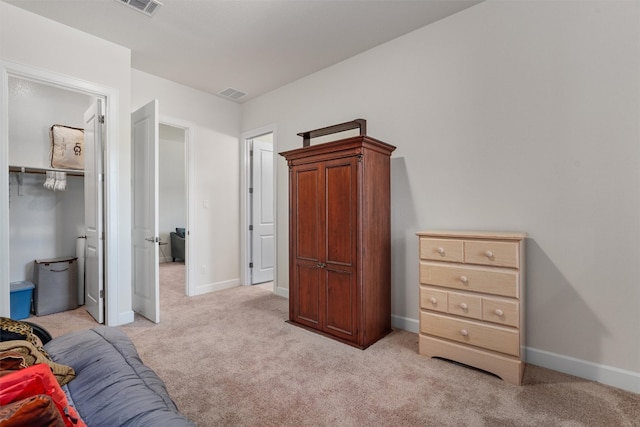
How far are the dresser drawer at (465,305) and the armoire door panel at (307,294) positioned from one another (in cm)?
119

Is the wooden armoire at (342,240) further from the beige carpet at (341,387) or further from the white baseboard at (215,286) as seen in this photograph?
the white baseboard at (215,286)

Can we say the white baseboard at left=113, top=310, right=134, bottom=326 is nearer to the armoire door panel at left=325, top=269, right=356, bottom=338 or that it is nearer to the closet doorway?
the armoire door panel at left=325, top=269, right=356, bottom=338

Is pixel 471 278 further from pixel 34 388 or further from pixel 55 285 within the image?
pixel 55 285

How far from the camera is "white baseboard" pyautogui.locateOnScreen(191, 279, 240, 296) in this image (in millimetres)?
4297

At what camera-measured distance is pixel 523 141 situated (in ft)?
7.82

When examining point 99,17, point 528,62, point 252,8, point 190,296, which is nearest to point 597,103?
point 528,62

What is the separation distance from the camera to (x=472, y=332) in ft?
7.33

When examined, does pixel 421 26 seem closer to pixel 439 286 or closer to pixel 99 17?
pixel 439 286

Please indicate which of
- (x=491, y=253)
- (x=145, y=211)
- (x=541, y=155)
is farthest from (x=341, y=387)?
(x=145, y=211)

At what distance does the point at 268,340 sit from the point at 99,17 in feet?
10.6

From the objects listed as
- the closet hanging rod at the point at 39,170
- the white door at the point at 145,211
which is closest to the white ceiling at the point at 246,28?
the white door at the point at 145,211

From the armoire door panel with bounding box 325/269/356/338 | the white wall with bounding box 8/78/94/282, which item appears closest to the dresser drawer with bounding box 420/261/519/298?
the armoire door panel with bounding box 325/269/356/338

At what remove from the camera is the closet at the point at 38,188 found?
12.1 ft

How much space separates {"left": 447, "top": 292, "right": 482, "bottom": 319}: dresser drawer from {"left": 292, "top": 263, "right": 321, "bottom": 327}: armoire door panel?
3.89ft
